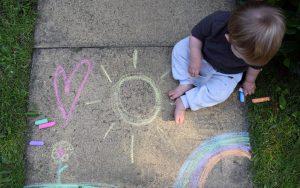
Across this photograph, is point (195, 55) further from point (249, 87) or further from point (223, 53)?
point (249, 87)

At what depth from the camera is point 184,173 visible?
275 cm

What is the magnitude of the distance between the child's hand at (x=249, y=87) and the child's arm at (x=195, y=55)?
36cm

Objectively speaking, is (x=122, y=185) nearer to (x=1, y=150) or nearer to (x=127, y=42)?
(x=1, y=150)

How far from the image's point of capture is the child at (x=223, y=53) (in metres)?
2.22

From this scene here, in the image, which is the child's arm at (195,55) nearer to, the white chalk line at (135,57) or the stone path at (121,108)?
the stone path at (121,108)

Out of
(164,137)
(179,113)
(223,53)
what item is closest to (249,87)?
(223,53)

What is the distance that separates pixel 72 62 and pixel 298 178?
1.67m

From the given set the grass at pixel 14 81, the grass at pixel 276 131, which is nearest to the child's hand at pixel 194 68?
the grass at pixel 276 131

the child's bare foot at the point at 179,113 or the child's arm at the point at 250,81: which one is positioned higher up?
the child's arm at the point at 250,81

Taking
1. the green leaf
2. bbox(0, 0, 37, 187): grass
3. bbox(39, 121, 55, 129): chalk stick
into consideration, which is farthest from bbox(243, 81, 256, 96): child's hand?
bbox(0, 0, 37, 187): grass

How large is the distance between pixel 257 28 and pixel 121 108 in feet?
3.54

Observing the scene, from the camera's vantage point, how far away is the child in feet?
7.30

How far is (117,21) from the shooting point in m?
3.12

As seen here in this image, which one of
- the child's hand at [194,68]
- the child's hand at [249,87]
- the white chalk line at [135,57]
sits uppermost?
the white chalk line at [135,57]
